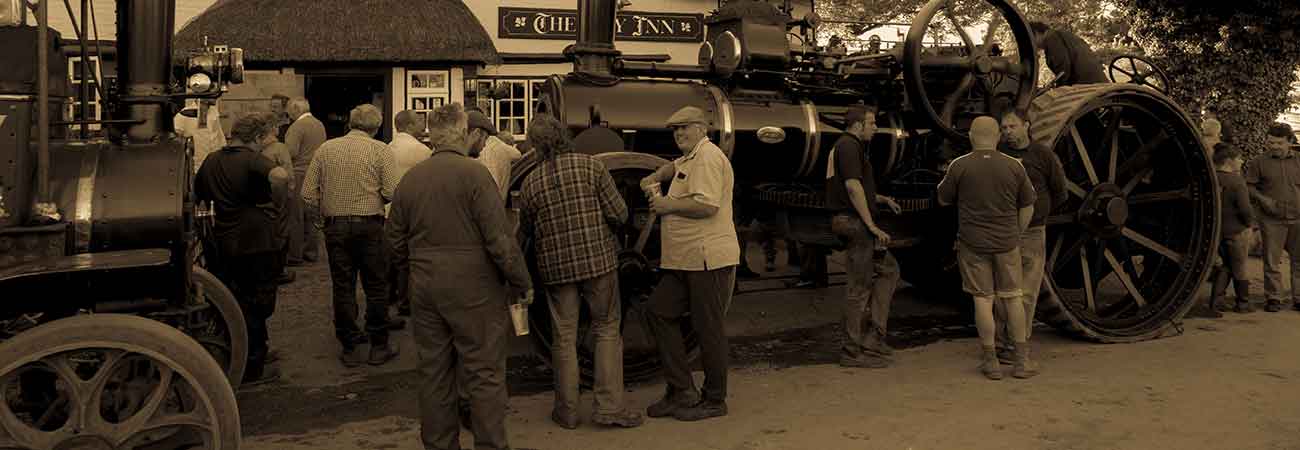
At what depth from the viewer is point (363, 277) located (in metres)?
6.82

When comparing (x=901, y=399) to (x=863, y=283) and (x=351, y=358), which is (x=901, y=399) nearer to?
(x=863, y=283)

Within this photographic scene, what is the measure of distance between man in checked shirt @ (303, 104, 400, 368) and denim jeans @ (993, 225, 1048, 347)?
3.78m

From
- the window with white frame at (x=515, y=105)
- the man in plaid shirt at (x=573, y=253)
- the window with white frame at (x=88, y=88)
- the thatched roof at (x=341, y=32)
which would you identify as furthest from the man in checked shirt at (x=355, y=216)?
the window with white frame at (x=515, y=105)

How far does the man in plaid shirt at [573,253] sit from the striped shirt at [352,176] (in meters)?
1.60

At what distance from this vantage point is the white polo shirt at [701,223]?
541 centimetres

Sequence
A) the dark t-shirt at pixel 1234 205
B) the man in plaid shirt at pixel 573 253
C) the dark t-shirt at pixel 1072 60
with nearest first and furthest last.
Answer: the man in plaid shirt at pixel 573 253
the dark t-shirt at pixel 1072 60
the dark t-shirt at pixel 1234 205

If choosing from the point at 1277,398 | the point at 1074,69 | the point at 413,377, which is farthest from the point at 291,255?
the point at 1277,398

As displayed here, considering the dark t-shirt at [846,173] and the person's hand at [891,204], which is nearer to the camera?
the dark t-shirt at [846,173]

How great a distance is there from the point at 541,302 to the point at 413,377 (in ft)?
3.04

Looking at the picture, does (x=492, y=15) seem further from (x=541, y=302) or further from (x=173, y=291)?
(x=173, y=291)

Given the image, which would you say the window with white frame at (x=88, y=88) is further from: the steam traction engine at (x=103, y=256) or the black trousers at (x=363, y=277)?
the black trousers at (x=363, y=277)

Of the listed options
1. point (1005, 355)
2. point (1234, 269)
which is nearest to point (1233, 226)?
point (1234, 269)

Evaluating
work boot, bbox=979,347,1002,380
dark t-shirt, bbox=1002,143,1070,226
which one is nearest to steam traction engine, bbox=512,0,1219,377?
dark t-shirt, bbox=1002,143,1070,226

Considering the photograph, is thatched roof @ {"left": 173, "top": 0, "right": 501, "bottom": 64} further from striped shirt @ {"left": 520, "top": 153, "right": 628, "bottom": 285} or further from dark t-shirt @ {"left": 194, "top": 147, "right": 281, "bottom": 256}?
striped shirt @ {"left": 520, "top": 153, "right": 628, "bottom": 285}
